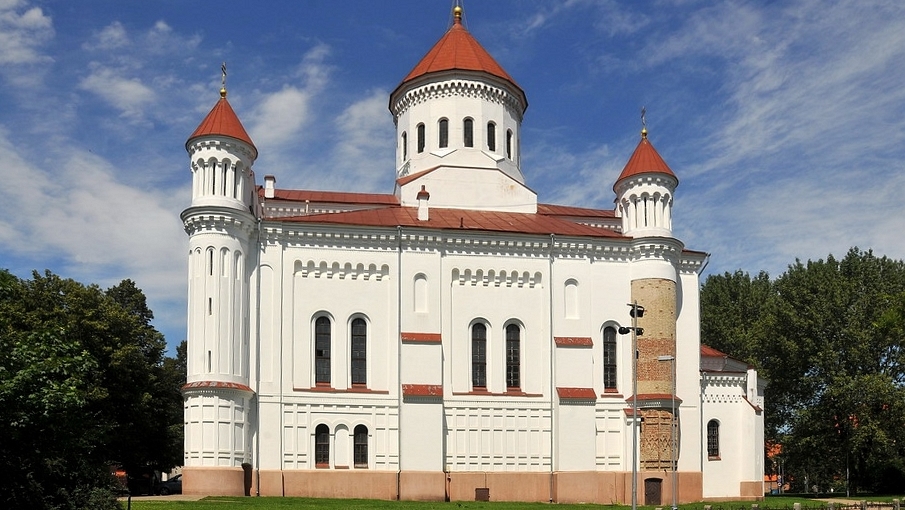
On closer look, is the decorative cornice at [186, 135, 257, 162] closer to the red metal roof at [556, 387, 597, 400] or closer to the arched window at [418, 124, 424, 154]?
the arched window at [418, 124, 424, 154]

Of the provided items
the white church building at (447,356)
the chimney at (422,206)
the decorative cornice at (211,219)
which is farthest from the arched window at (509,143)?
the decorative cornice at (211,219)

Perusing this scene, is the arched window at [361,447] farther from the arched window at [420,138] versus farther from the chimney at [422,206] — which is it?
the arched window at [420,138]

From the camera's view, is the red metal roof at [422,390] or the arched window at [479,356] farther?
the arched window at [479,356]

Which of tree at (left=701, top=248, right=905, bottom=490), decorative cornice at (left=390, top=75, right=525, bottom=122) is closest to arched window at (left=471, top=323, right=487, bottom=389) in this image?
decorative cornice at (left=390, top=75, right=525, bottom=122)

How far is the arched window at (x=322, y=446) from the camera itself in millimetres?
42125

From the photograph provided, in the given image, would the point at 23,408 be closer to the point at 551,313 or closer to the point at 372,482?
the point at 372,482

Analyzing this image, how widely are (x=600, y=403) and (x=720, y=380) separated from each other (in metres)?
7.03

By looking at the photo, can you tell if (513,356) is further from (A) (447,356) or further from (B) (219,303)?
(B) (219,303)

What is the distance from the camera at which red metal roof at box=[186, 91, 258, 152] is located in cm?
4269

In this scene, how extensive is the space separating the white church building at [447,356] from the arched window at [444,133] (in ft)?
19.2

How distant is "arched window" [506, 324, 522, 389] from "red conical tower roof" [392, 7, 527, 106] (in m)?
15.7

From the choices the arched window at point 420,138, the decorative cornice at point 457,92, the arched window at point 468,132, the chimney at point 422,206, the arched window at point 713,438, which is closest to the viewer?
the chimney at point 422,206

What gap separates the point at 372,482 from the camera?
41.8m

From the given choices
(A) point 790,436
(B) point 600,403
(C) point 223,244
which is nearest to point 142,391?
(C) point 223,244
